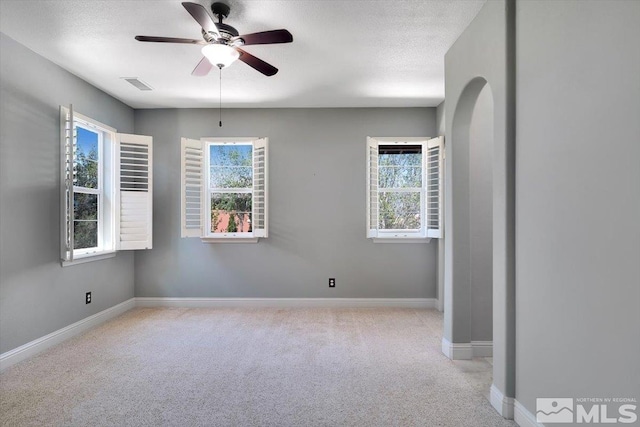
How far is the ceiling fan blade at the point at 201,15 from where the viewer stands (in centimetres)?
196

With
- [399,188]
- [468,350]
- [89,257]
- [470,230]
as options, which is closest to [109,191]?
[89,257]

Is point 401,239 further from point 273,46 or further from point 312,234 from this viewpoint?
point 273,46

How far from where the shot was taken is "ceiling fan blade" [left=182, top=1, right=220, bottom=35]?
1.96 metres

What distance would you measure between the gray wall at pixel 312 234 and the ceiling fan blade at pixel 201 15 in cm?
257

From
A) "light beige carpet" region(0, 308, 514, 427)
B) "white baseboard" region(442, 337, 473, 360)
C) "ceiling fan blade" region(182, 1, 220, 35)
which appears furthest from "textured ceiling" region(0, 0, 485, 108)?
"light beige carpet" region(0, 308, 514, 427)

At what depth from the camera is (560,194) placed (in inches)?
67.6

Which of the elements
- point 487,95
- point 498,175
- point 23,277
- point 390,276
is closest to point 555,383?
point 498,175

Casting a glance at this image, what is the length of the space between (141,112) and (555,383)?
5336mm

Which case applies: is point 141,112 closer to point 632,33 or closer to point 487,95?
point 487,95

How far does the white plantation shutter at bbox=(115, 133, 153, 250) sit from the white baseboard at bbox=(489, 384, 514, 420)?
13.1 ft

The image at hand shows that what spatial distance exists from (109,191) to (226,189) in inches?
55.3

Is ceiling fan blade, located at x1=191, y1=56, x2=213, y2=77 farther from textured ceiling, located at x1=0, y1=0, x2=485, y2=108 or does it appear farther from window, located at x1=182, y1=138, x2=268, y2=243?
window, located at x1=182, y1=138, x2=268, y2=243

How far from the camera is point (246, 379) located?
2.66 meters

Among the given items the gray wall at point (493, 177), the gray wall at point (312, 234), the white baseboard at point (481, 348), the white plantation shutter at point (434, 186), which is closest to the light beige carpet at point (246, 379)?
the white baseboard at point (481, 348)
